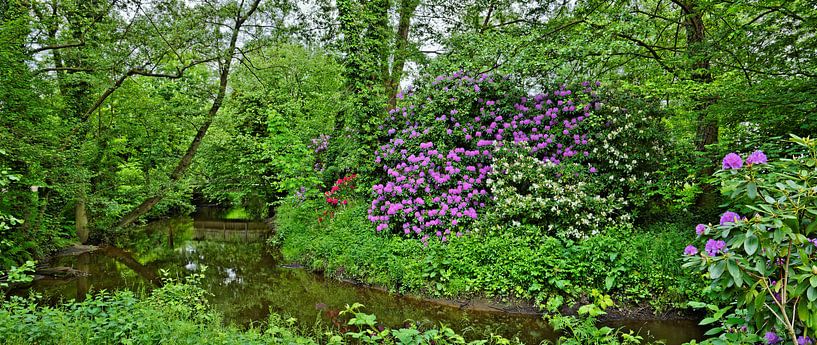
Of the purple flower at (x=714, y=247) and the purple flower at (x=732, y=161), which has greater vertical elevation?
the purple flower at (x=732, y=161)

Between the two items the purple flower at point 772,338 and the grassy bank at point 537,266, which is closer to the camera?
the purple flower at point 772,338

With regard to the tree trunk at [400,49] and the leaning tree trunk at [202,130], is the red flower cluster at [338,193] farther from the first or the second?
the leaning tree trunk at [202,130]

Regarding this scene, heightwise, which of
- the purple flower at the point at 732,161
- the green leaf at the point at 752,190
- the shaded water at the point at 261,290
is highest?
the purple flower at the point at 732,161

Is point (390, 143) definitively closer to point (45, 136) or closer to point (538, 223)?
point (538, 223)

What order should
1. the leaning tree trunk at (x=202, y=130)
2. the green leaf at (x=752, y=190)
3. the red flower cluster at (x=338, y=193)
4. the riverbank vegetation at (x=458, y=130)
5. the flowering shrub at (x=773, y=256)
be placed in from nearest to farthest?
the flowering shrub at (x=773, y=256) < the green leaf at (x=752, y=190) < the riverbank vegetation at (x=458, y=130) < the red flower cluster at (x=338, y=193) < the leaning tree trunk at (x=202, y=130)

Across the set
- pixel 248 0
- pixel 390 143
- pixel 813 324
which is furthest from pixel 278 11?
pixel 813 324

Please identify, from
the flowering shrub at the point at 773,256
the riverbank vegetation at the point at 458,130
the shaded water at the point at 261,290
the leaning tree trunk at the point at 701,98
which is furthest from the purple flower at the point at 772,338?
the leaning tree trunk at the point at 701,98

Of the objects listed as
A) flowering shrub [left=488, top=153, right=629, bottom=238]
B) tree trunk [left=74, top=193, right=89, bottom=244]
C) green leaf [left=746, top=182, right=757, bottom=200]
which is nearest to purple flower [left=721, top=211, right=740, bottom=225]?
green leaf [left=746, top=182, right=757, bottom=200]

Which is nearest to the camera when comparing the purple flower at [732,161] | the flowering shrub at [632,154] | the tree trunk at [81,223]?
the purple flower at [732,161]

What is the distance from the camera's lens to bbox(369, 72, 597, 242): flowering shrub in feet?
23.9

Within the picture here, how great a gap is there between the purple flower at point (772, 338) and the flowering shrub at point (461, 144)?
5072mm

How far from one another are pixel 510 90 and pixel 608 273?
157 inches

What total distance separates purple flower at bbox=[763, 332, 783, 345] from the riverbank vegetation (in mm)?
220

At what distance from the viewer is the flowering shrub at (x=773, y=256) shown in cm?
177
